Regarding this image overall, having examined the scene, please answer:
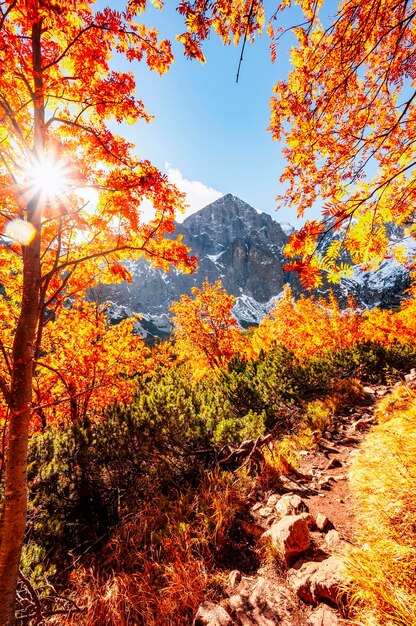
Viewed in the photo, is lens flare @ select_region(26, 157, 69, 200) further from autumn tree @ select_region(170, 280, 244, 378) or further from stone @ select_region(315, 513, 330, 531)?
autumn tree @ select_region(170, 280, 244, 378)

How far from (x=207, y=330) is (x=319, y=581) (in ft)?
48.3

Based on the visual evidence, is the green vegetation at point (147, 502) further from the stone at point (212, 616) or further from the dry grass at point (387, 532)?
the dry grass at point (387, 532)

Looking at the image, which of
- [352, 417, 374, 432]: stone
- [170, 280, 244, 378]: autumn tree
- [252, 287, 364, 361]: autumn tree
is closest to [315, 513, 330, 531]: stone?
[352, 417, 374, 432]: stone

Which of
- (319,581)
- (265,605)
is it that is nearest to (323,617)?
(319,581)

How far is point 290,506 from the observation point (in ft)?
11.6

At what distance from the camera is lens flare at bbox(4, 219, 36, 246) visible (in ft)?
8.99

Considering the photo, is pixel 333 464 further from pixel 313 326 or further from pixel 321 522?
pixel 313 326

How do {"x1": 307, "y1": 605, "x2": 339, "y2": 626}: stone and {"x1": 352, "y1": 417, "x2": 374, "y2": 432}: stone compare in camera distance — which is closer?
{"x1": 307, "y1": 605, "x2": 339, "y2": 626}: stone

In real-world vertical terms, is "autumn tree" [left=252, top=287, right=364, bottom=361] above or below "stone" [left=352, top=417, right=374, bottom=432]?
above

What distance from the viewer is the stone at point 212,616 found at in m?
2.38

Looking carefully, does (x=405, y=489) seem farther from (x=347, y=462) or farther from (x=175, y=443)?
(x=175, y=443)

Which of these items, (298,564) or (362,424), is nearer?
(298,564)

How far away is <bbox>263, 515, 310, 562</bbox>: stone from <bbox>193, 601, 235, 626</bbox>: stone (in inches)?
30.1

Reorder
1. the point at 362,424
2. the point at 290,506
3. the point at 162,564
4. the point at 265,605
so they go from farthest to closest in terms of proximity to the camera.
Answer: the point at 362,424
the point at 290,506
the point at 162,564
the point at 265,605
